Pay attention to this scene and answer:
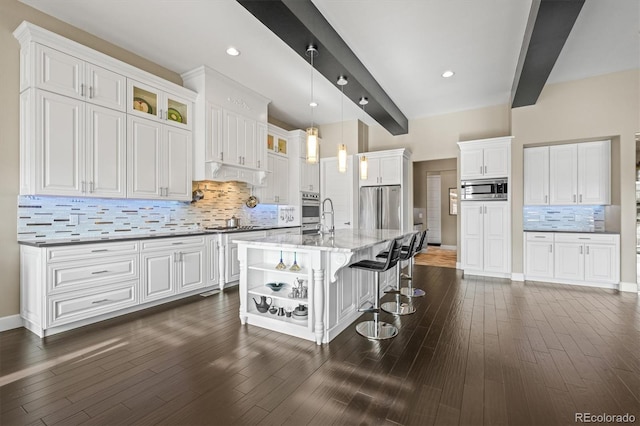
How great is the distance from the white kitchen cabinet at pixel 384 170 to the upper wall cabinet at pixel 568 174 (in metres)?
2.19

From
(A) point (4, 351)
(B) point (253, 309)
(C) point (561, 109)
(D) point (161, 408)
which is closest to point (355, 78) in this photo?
(B) point (253, 309)

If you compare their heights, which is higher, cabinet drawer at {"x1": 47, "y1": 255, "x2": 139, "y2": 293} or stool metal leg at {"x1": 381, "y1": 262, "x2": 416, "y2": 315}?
cabinet drawer at {"x1": 47, "y1": 255, "x2": 139, "y2": 293}

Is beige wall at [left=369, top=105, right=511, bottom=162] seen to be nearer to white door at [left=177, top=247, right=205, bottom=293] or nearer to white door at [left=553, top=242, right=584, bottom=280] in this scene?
white door at [left=553, top=242, right=584, bottom=280]

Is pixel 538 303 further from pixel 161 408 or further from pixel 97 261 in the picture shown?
pixel 97 261

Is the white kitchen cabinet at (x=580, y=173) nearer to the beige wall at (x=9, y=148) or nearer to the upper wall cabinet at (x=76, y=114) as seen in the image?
the upper wall cabinet at (x=76, y=114)

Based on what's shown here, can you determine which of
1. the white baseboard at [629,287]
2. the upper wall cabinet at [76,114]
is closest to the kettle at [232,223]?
the upper wall cabinet at [76,114]

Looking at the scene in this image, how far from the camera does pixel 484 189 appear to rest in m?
5.28

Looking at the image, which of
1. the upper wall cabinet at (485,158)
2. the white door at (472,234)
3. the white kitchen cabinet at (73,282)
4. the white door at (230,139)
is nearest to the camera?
the white kitchen cabinet at (73,282)

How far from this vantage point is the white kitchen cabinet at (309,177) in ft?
20.5

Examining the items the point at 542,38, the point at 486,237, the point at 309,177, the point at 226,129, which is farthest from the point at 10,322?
the point at 486,237

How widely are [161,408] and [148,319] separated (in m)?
1.71

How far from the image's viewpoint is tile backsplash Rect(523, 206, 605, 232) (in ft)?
16.2

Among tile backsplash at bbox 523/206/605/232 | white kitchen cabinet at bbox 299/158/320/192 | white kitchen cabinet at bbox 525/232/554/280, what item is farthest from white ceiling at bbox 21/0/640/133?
white kitchen cabinet at bbox 525/232/554/280

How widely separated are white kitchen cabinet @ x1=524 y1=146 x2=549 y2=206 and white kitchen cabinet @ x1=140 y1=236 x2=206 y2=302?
5.41m
